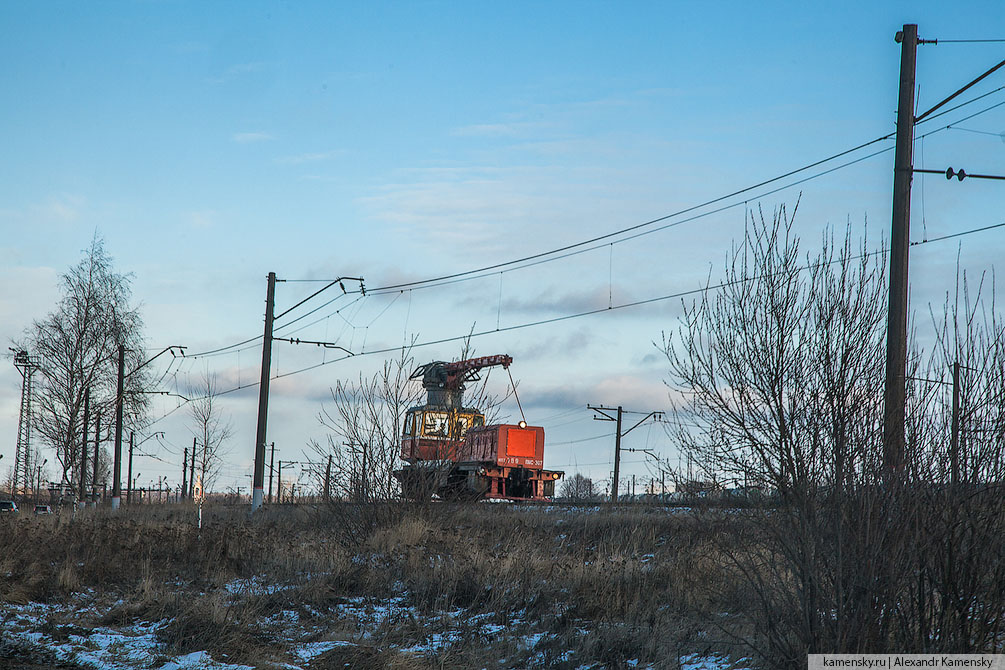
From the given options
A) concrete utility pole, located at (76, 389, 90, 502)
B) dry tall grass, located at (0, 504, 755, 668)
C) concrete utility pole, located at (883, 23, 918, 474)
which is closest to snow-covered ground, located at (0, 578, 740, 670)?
dry tall grass, located at (0, 504, 755, 668)

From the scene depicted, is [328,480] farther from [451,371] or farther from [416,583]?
[451,371]

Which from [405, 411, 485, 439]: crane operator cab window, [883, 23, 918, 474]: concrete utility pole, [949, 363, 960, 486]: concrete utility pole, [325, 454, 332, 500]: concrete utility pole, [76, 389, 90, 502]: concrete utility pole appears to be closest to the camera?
[949, 363, 960, 486]: concrete utility pole

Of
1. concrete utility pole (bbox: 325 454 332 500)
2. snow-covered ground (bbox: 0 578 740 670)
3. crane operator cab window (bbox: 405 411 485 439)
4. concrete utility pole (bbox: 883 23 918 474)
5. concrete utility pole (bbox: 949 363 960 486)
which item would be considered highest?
concrete utility pole (bbox: 883 23 918 474)

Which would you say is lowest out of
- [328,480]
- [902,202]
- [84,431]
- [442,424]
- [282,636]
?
[282,636]

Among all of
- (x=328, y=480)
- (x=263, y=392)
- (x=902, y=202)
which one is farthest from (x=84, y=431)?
(x=902, y=202)

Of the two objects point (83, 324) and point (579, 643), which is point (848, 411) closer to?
point (579, 643)

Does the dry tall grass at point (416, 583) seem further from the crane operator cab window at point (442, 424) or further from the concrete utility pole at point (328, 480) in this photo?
the crane operator cab window at point (442, 424)

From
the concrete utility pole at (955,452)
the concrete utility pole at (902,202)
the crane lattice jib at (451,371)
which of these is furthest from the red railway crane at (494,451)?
the concrete utility pole at (955,452)

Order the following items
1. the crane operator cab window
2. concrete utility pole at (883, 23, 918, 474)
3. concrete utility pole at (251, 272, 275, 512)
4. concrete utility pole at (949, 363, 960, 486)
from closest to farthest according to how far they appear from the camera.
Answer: concrete utility pole at (949, 363, 960, 486) → concrete utility pole at (883, 23, 918, 474) → the crane operator cab window → concrete utility pole at (251, 272, 275, 512)

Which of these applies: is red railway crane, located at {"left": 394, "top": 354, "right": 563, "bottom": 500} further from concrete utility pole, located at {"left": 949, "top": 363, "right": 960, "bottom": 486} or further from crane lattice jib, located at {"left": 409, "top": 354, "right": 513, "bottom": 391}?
concrete utility pole, located at {"left": 949, "top": 363, "right": 960, "bottom": 486}

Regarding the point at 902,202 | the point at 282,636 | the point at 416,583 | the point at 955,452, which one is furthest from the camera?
the point at 416,583

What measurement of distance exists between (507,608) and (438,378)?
60.4 ft

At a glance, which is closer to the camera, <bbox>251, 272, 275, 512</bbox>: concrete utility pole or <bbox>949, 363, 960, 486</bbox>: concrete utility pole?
<bbox>949, 363, 960, 486</bbox>: concrete utility pole

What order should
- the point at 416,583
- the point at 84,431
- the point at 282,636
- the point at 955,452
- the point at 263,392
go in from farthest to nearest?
the point at 84,431, the point at 263,392, the point at 416,583, the point at 282,636, the point at 955,452
